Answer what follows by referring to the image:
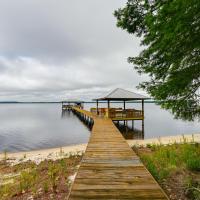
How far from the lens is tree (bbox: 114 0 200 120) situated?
190 inches

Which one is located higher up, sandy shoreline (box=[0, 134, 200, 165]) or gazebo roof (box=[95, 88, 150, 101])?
gazebo roof (box=[95, 88, 150, 101])

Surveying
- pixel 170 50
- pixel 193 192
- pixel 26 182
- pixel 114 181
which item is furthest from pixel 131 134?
pixel 114 181

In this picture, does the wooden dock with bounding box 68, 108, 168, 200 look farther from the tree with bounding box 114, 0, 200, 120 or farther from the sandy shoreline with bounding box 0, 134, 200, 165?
the sandy shoreline with bounding box 0, 134, 200, 165

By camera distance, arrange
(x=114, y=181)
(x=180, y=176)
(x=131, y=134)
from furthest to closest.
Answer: (x=131, y=134)
(x=180, y=176)
(x=114, y=181)

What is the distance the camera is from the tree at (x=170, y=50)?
Result: 483 cm

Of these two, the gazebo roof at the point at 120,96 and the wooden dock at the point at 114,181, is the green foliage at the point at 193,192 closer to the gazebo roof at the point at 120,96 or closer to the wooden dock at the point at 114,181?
the wooden dock at the point at 114,181

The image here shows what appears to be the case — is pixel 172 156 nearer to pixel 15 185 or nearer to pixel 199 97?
pixel 199 97

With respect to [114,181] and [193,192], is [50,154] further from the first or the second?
[193,192]

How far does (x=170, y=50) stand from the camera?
18.8 ft

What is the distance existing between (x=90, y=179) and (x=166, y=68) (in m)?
3.94

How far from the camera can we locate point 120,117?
20.9 meters

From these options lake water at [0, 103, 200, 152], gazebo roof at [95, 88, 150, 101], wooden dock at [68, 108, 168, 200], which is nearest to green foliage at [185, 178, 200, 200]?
wooden dock at [68, 108, 168, 200]

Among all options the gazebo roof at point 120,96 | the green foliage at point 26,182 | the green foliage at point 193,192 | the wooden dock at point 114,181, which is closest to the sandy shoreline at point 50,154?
the green foliage at point 26,182

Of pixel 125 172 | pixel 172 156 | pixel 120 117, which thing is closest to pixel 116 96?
pixel 120 117
